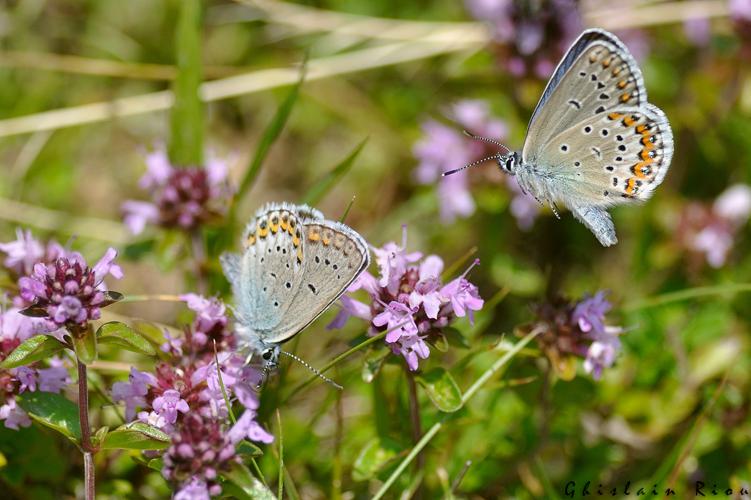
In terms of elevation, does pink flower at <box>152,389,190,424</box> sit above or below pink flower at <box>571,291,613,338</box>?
above

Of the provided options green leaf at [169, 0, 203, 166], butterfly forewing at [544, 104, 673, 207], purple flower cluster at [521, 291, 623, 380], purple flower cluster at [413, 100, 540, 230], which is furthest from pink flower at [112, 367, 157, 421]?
purple flower cluster at [413, 100, 540, 230]

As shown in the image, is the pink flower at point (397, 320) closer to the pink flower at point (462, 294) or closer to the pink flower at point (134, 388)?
the pink flower at point (462, 294)

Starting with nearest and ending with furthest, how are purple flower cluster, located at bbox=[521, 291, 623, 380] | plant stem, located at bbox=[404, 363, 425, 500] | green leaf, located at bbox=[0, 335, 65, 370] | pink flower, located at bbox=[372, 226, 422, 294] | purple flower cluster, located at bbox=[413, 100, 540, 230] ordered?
green leaf, located at bbox=[0, 335, 65, 370]
pink flower, located at bbox=[372, 226, 422, 294]
plant stem, located at bbox=[404, 363, 425, 500]
purple flower cluster, located at bbox=[521, 291, 623, 380]
purple flower cluster, located at bbox=[413, 100, 540, 230]

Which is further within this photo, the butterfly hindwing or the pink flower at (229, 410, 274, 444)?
the butterfly hindwing

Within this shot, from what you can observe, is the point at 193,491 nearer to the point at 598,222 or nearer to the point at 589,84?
the point at 598,222

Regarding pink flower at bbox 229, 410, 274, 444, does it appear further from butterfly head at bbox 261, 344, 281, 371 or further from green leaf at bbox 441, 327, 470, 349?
green leaf at bbox 441, 327, 470, 349

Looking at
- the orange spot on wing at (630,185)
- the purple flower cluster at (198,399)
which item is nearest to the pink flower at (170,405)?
the purple flower cluster at (198,399)

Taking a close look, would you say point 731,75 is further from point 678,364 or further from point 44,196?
point 44,196
